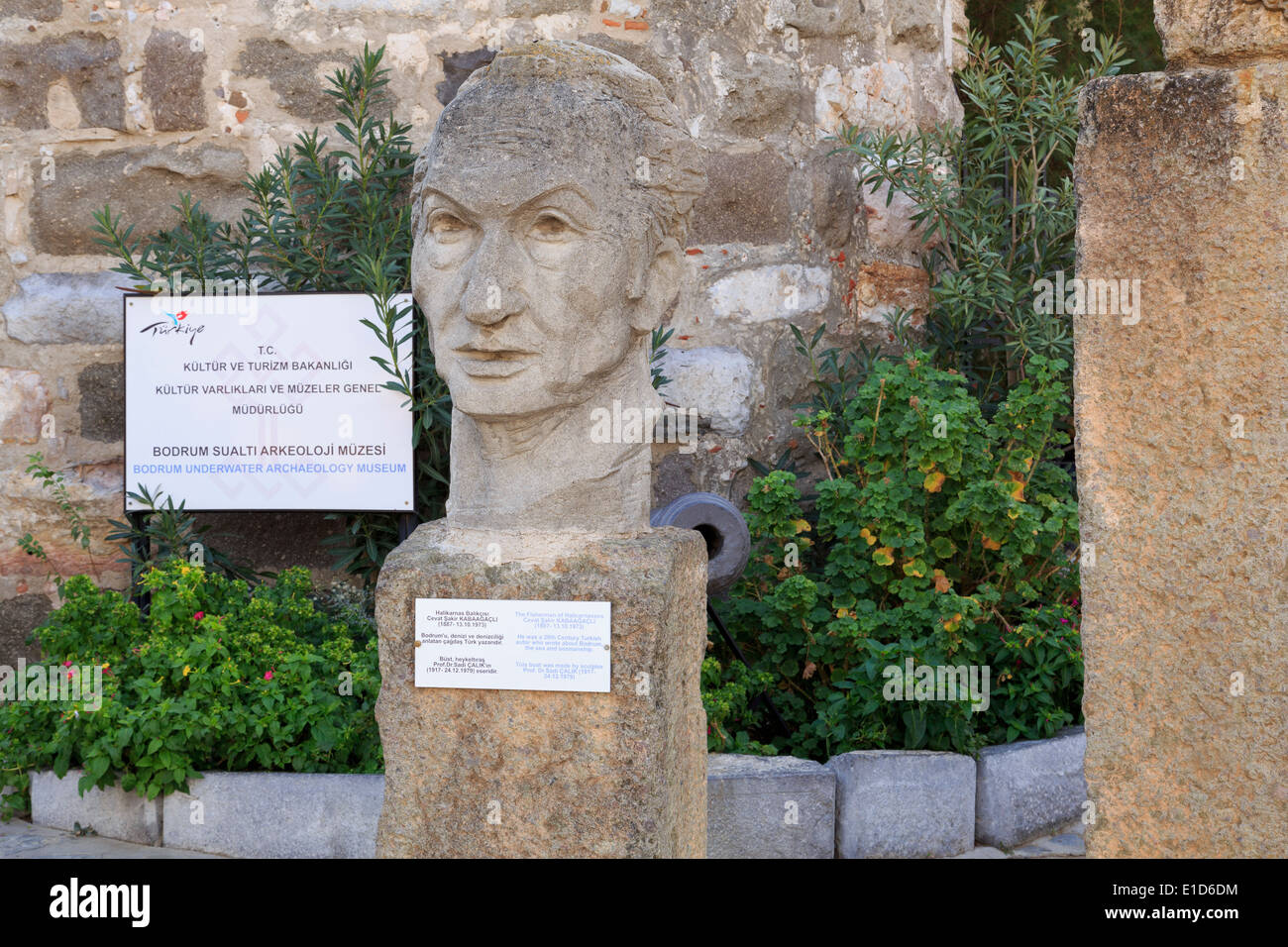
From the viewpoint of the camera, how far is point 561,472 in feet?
9.02

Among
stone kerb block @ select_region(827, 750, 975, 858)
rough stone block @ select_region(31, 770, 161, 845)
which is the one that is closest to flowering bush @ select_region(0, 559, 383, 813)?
rough stone block @ select_region(31, 770, 161, 845)

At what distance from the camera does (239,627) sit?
3.85 metres

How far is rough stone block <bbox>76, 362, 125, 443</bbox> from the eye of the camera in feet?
15.3

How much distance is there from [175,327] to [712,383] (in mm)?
1761

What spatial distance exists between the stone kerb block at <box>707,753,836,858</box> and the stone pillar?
4.83 feet

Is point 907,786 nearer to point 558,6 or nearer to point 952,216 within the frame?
point 952,216

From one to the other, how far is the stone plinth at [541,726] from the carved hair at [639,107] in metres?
0.69

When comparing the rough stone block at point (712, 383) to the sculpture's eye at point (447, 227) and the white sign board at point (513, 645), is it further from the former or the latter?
the white sign board at point (513, 645)

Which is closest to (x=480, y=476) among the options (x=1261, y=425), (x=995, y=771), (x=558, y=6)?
(x=1261, y=425)

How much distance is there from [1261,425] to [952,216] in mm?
2781

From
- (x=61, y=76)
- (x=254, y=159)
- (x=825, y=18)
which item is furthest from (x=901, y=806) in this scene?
(x=61, y=76)

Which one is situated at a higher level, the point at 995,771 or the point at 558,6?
the point at 558,6

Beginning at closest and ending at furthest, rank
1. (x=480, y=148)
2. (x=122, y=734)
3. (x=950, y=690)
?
(x=480, y=148) → (x=122, y=734) → (x=950, y=690)

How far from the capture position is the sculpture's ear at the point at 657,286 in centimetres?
280
